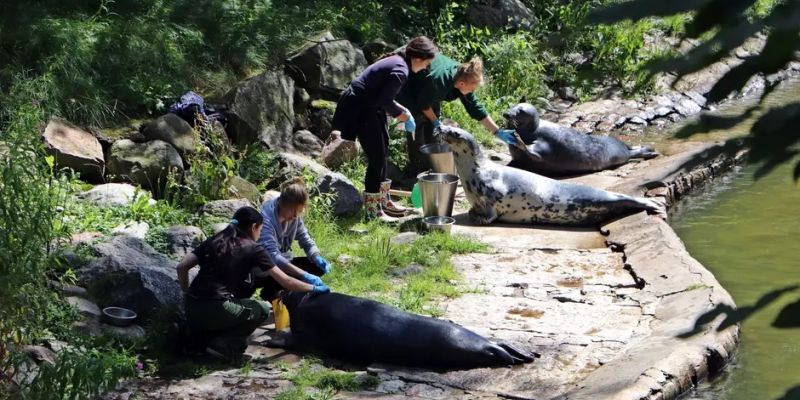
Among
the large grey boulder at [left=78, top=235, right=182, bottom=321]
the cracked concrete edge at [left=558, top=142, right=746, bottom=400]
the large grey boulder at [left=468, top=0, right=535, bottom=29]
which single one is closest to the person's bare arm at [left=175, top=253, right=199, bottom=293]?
Answer: the large grey boulder at [left=78, top=235, right=182, bottom=321]

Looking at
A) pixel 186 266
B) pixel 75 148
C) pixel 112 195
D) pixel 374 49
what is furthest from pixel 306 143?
pixel 186 266

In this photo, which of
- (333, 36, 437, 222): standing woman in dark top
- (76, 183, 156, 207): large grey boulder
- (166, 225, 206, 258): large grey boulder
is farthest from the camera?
(333, 36, 437, 222): standing woman in dark top

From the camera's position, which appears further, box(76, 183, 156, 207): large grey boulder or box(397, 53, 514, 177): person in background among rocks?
box(397, 53, 514, 177): person in background among rocks

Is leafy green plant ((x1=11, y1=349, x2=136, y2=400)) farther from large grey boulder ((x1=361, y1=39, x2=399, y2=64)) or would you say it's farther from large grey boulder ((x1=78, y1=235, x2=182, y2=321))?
large grey boulder ((x1=361, y1=39, x2=399, y2=64))

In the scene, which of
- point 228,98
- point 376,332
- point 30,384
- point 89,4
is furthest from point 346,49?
point 30,384

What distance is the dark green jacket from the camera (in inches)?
382

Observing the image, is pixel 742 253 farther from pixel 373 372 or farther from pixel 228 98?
pixel 228 98

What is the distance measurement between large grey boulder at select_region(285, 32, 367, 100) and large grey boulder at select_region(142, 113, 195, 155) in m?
2.12

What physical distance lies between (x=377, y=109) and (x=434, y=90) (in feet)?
2.46

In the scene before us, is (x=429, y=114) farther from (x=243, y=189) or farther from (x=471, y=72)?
(x=243, y=189)

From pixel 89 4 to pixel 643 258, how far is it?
5853 millimetres

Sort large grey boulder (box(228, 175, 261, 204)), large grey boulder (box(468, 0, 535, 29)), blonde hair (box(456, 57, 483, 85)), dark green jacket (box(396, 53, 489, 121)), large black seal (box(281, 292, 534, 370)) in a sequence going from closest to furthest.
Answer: large black seal (box(281, 292, 534, 370))
large grey boulder (box(228, 175, 261, 204))
blonde hair (box(456, 57, 483, 85))
dark green jacket (box(396, 53, 489, 121))
large grey boulder (box(468, 0, 535, 29))

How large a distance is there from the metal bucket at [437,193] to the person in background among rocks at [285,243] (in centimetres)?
212

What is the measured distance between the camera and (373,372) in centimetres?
607
